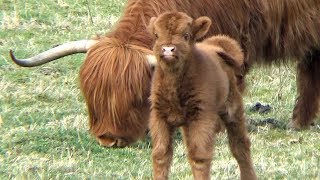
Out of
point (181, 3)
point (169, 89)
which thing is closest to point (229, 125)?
point (169, 89)

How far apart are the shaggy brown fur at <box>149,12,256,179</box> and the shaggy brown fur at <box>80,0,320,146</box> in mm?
2225

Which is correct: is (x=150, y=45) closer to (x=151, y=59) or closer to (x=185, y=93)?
(x=151, y=59)

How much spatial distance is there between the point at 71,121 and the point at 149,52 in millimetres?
1366

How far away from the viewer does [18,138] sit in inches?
334

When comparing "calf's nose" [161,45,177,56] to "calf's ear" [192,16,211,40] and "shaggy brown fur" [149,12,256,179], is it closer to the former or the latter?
"shaggy brown fur" [149,12,256,179]

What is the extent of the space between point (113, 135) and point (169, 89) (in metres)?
2.47

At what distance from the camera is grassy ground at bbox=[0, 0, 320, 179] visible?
7297mm

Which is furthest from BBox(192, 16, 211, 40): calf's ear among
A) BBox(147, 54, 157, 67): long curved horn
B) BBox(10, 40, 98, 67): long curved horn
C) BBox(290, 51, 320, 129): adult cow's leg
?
BBox(290, 51, 320, 129): adult cow's leg

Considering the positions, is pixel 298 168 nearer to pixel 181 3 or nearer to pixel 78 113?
pixel 181 3

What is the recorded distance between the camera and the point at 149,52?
334 inches

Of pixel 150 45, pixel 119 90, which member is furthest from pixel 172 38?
pixel 150 45

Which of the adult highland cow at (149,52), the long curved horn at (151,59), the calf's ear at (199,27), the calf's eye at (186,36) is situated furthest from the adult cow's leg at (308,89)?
the calf's eye at (186,36)

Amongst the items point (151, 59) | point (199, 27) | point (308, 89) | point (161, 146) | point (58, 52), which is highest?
point (199, 27)

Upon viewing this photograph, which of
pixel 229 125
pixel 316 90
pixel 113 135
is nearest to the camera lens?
pixel 229 125
